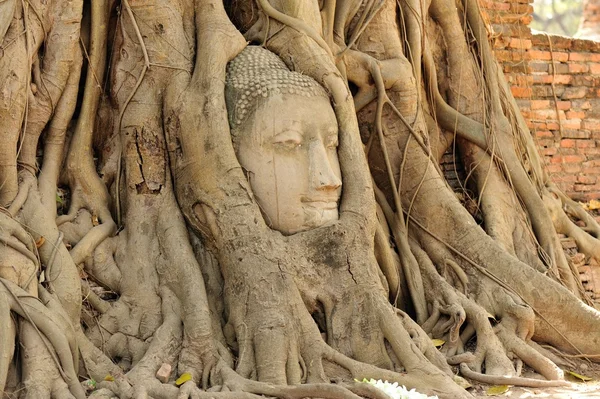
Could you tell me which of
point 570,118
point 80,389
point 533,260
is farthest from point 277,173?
point 570,118

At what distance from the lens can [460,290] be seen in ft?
22.0

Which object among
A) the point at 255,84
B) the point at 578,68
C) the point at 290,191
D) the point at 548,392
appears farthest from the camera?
the point at 578,68

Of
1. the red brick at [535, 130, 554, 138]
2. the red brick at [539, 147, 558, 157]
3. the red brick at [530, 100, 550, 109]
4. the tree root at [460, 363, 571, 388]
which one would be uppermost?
the red brick at [530, 100, 550, 109]

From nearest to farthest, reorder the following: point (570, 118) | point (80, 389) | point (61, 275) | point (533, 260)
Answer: point (80, 389) < point (61, 275) < point (533, 260) < point (570, 118)

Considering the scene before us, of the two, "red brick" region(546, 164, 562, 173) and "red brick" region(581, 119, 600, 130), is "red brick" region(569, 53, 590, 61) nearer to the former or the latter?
"red brick" region(581, 119, 600, 130)

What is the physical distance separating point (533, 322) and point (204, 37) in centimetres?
256

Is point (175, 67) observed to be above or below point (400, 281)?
above

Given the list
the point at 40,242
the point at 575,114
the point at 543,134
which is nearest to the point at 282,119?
the point at 40,242

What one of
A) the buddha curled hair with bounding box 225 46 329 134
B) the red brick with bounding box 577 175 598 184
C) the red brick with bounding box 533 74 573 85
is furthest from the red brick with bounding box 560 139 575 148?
the buddha curled hair with bounding box 225 46 329 134

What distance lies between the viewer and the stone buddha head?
19.4 feet

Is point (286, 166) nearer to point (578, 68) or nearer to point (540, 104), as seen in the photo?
point (540, 104)

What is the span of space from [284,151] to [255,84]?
420mm

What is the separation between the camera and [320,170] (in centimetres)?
591

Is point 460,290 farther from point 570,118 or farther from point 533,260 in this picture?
point 570,118
